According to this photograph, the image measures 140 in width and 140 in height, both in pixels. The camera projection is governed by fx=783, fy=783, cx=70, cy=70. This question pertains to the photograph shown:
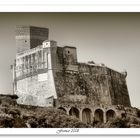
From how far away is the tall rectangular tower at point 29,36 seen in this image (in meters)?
9.43

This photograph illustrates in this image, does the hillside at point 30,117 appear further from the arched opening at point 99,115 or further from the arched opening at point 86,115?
the arched opening at point 99,115

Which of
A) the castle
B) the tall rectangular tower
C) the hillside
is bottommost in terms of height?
the hillside

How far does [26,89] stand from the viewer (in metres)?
9.44

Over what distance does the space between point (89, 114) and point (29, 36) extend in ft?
3.89

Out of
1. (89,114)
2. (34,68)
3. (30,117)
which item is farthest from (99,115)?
(34,68)

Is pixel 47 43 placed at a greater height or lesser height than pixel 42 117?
greater

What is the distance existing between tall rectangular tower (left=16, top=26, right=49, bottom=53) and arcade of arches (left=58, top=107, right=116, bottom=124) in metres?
0.85

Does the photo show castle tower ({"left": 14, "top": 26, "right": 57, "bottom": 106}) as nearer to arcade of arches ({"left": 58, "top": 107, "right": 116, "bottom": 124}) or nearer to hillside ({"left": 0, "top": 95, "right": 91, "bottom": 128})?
hillside ({"left": 0, "top": 95, "right": 91, "bottom": 128})

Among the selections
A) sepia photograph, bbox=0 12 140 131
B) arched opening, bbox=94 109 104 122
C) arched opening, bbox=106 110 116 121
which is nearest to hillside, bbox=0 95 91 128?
sepia photograph, bbox=0 12 140 131

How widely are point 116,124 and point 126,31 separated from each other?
3.77 ft

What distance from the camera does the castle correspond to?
9.42 m

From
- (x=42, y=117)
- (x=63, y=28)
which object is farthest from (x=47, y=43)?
(x=42, y=117)
